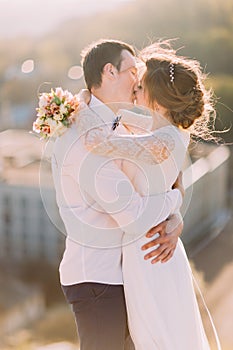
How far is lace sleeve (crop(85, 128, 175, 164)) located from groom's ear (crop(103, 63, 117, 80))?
10cm

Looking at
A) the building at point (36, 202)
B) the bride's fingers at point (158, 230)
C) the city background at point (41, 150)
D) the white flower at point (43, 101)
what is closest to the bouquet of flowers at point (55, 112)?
the white flower at point (43, 101)

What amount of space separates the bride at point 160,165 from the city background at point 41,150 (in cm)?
572

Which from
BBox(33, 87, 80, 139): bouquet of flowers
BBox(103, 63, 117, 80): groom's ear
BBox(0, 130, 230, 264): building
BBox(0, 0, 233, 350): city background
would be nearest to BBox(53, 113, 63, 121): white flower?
BBox(33, 87, 80, 139): bouquet of flowers

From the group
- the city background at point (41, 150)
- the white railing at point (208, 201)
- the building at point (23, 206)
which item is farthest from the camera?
the white railing at point (208, 201)

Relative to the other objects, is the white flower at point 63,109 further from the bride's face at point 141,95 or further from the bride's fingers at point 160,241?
the bride's fingers at point 160,241

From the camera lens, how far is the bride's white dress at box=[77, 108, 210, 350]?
95 cm

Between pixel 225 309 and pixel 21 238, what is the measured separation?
6.39 metres

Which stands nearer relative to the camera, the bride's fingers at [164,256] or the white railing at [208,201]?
the bride's fingers at [164,256]

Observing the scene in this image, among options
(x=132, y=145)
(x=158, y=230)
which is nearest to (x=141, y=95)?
(x=132, y=145)

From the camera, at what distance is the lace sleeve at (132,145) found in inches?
36.7

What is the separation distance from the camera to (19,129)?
13.7 metres

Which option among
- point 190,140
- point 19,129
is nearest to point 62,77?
point 19,129

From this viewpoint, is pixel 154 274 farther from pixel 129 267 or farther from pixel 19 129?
pixel 19 129

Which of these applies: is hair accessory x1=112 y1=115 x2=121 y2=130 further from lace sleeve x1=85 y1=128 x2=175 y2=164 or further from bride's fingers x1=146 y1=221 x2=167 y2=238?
bride's fingers x1=146 y1=221 x2=167 y2=238
